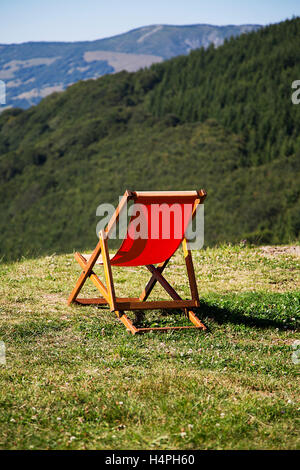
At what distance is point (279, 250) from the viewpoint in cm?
873

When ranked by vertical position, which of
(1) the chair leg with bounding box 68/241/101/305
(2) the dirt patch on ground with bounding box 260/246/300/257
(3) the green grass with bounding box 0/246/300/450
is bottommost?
(2) the dirt patch on ground with bounding box 260/246/300/257

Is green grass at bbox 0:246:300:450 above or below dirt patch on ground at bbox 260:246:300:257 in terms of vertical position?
above

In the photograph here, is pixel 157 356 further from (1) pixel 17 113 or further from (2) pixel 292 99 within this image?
(1) pixel 17 113

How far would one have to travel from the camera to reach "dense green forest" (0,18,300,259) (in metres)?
61.4

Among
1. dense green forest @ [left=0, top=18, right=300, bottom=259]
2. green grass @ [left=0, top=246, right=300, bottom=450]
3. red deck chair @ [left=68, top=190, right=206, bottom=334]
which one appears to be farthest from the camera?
dense green forest @ [left=0, top=18, right=300, bottom=259]

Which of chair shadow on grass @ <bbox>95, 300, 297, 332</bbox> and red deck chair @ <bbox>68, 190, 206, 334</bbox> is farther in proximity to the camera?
chair shadow on grass @ <bbox>95, 300, 297, 332</bbox>

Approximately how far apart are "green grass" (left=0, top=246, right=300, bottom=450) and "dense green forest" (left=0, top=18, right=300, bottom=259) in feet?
146

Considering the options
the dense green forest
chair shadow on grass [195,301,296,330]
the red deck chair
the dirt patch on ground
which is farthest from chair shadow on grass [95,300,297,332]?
the dense green forest

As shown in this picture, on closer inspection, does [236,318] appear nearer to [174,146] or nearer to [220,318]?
[220,318]

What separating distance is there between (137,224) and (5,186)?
83.4m

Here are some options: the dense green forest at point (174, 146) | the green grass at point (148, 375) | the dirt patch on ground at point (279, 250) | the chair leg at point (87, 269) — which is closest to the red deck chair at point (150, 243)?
the chair leg at point (87, 269)

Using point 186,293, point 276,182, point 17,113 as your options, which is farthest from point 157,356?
point 17,113

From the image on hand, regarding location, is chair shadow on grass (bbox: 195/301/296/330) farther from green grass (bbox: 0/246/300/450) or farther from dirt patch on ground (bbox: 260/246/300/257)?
dirt patch on ground (bbox: 260/246/300/257)
